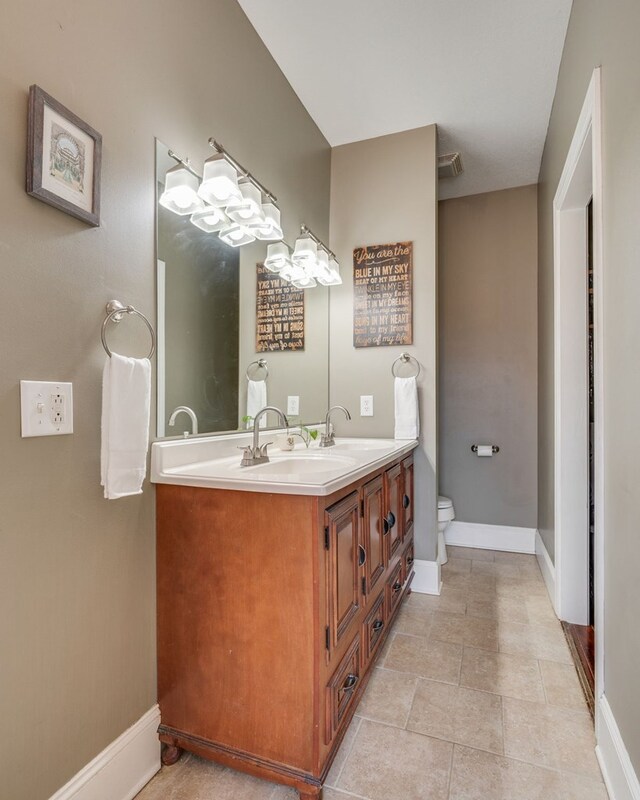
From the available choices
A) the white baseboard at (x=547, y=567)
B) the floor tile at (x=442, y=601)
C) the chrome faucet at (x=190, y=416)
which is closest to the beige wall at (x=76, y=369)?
the chrome faucet at (x=190, y=416)

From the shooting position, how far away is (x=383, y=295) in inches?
107

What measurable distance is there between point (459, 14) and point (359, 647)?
2.62m

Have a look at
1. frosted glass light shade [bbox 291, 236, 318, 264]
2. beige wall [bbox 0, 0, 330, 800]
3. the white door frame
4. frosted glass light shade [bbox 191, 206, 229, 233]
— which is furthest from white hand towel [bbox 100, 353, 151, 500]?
the white door frame

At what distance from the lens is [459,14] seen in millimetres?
1910

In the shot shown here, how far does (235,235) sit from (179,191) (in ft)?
1.24

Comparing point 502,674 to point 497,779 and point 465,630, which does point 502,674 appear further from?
point 497,779

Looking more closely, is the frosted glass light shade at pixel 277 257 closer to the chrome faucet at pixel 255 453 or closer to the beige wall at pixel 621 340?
the chrome faucet at pixel 255 453

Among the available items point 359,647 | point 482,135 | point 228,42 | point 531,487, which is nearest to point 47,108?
point 228,42

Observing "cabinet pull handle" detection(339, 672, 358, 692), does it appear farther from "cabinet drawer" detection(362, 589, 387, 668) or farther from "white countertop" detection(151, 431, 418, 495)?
"white countertop" detection(151, 431, 418, 495)

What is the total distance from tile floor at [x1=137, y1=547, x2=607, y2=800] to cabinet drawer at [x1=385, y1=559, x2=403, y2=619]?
0.18 m

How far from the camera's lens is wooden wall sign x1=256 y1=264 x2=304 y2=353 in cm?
208

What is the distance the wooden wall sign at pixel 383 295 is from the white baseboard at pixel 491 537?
172cm

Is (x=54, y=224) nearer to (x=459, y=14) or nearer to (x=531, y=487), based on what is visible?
Result: (x=459, y=14)

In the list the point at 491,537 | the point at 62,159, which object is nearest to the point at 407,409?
the point at 491,537
